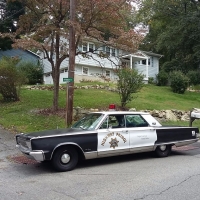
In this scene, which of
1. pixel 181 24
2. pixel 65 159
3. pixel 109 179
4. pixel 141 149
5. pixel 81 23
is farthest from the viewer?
pixel 181 24

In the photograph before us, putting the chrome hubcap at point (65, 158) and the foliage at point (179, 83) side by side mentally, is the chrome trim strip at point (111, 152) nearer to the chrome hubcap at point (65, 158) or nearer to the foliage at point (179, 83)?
the chrome hubcap at point (65, 158)

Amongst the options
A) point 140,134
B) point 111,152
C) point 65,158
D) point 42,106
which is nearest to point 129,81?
point 42,106

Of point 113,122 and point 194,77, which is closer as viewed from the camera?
point 113,122

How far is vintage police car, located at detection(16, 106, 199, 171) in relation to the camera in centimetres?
694

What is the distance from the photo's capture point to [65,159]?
7.09 meters

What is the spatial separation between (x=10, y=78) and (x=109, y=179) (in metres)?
12.0

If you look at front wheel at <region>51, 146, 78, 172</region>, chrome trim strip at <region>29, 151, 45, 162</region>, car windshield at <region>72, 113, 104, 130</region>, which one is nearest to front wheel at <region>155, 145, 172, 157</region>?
car windshield at <region>72, 113, 104, 130</region>

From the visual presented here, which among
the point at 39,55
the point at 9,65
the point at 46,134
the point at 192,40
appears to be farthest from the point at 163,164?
the point at 39,55

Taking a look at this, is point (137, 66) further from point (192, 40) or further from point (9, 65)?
point (9, 65)

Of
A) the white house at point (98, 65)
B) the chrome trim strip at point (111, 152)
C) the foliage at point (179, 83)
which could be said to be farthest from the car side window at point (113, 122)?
the foliage at point (179, 83)

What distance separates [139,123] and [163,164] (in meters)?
1.39

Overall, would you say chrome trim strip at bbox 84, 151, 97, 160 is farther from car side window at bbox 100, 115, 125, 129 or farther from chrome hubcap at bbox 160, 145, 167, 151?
chrome hubcap at bbox 160, 145, 167, 151

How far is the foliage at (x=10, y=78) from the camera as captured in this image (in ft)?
54.1

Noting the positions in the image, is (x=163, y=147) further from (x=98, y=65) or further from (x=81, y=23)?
(x=98, y=65)
